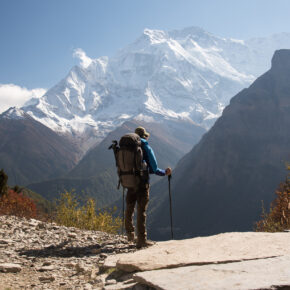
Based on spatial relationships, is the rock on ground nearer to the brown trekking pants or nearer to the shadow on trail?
the shadow on trail

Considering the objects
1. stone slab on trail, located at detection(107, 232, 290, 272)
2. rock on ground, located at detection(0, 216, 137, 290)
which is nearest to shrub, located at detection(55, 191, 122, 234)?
rock on ground, located at detection(0, 216, 137, 290)

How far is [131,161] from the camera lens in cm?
787

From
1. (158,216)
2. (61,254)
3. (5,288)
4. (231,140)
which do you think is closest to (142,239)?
(61,254)

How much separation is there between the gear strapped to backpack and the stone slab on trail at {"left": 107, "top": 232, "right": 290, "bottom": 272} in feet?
5.97

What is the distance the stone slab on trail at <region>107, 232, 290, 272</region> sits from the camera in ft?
17.5

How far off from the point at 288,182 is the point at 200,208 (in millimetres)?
161119

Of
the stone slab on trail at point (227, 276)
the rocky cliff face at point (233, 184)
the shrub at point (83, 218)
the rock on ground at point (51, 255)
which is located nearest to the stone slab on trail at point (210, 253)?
the stone slab on trail at point (227, 276)

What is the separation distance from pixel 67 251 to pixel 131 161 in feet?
8.13

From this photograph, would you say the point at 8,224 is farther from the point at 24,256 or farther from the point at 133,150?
the point at 133,150

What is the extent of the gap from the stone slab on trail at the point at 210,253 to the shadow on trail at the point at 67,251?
1.89 m

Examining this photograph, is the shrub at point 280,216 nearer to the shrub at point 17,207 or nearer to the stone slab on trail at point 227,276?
the stone slab on trail at point 227,276

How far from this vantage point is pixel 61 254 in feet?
25.1

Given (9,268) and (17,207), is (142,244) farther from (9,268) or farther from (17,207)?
(17,207)

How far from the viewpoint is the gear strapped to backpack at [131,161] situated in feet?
25.7
